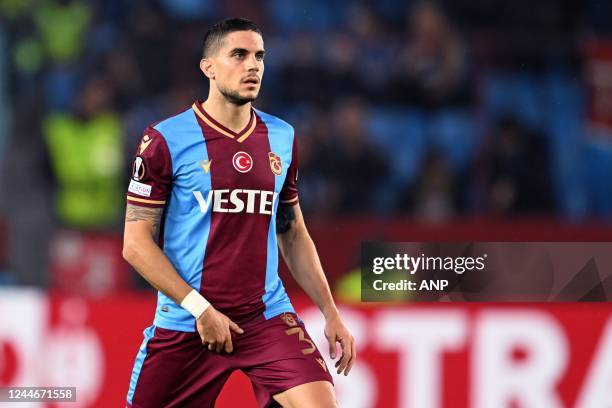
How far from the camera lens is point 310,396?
13.6 ft

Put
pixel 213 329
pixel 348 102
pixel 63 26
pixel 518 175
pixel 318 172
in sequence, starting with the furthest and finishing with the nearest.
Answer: pixel 63 26 → pixel 348 102 → pixel 518 175 → pixel 318 172 → pixel 213 329

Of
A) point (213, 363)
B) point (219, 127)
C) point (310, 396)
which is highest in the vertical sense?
point (219, 127)

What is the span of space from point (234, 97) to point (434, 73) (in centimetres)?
711

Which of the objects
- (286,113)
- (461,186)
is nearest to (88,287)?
(286,113)

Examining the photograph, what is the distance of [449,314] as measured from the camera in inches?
232

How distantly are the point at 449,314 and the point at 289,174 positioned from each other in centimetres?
169

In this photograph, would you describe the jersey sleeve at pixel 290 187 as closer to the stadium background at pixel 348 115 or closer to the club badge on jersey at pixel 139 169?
the club badge on jersey at pixel 139 169

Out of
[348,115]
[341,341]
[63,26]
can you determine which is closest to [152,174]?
[341,341]

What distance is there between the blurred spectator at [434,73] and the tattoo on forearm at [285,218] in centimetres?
672

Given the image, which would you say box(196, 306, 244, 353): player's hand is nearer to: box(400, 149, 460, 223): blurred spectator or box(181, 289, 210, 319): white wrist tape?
box(181, 289, 210, 319): white wrist tape

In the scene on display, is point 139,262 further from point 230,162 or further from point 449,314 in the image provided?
point 449,314

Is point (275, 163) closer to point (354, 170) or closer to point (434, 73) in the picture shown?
point (354, 170)

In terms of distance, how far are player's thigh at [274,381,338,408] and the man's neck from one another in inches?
36.6

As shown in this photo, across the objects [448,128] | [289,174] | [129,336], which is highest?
[448,128]
